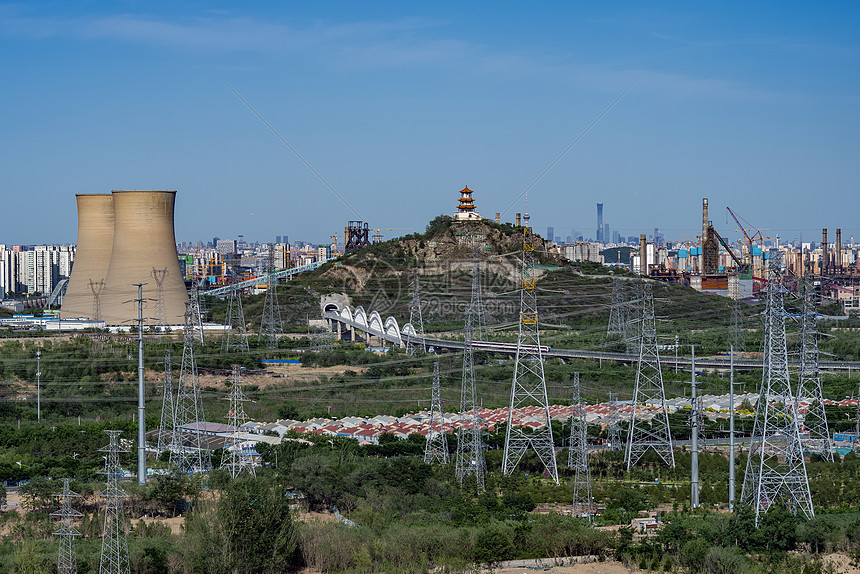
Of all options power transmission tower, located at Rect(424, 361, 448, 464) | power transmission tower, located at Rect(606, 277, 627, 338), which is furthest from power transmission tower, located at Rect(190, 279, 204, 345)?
power transmission tower, located at Rect(606, 277, 627, 338)

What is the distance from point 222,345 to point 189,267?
57.8 meters

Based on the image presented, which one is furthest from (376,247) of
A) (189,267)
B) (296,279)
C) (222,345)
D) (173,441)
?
(173,441)

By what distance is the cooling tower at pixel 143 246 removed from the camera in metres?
39.8

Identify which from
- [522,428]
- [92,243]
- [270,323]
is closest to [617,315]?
[270,323]

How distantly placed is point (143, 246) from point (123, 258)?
2.93 ft

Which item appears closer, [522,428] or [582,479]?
[582,479]

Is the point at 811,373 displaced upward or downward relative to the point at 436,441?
upward

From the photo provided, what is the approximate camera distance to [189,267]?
9675 cm

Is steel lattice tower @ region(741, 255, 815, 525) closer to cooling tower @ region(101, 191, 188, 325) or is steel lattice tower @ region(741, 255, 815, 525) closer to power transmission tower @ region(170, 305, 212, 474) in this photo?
power transmission tower @ region(170, 305, 212, 474)

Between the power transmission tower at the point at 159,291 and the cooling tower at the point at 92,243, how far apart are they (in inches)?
101

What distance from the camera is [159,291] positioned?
41.5 meters

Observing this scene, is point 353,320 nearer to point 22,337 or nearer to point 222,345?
point 222,345

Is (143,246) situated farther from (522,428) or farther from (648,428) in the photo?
(648,428)

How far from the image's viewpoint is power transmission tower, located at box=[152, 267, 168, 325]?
4041 centimetres
